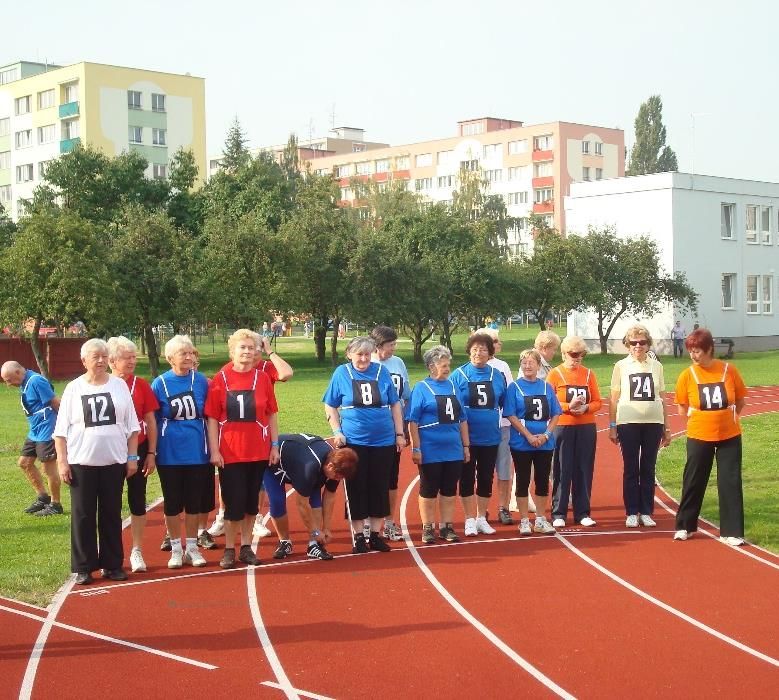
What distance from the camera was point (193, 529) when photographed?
9320mm

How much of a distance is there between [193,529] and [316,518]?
1104 mm

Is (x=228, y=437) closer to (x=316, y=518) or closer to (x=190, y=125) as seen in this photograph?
(x=316, y=518)

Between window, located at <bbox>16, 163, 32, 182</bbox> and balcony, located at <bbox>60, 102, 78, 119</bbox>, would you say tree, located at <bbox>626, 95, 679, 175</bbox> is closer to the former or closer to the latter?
balcony, located at <bbox>60, 102, 78, 119</bbox>

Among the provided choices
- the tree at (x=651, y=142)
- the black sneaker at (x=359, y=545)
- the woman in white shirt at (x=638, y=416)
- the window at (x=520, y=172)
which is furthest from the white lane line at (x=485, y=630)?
the window at (x=520, y=172)

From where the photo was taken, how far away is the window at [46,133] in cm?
7806

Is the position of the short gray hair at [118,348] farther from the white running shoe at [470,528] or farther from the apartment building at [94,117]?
the apartment building at [94,117]

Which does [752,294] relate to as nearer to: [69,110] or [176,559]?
[69,110]

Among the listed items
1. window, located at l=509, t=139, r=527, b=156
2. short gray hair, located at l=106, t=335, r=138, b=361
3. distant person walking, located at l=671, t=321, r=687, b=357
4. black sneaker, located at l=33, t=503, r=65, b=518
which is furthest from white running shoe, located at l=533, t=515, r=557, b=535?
window, located at l=509, t=139, r=527, b=156

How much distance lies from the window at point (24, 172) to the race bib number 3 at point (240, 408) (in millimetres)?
77197

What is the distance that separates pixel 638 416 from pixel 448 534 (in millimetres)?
2171

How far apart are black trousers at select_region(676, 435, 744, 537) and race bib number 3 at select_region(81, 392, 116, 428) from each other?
517cm

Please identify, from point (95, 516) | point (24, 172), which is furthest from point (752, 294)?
point (24, 172)

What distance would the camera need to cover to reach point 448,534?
10.2 meters

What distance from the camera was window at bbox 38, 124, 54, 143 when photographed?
256ft
